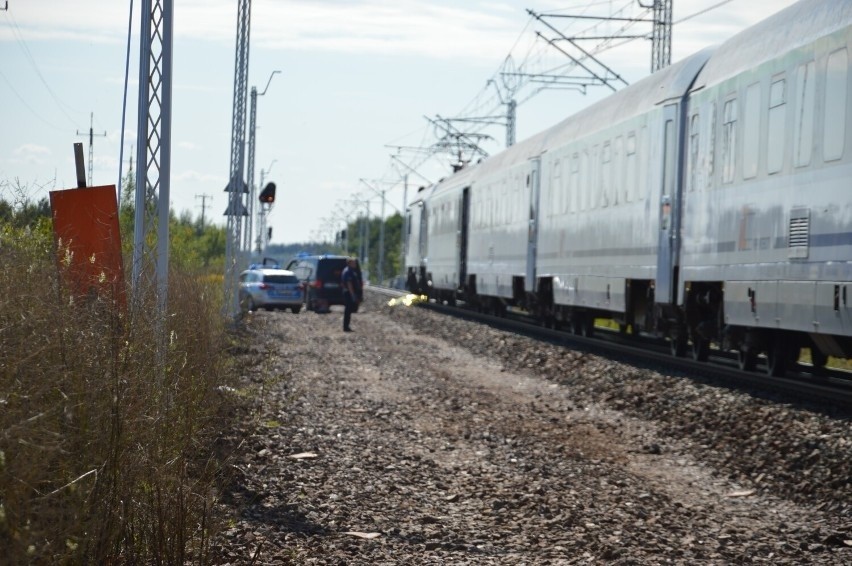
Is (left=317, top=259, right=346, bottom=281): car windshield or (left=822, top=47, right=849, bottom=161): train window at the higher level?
(left=822, top=47, right=849, bottom=161): train window

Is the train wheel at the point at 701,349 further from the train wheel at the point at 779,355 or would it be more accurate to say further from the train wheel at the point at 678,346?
the train wheel at the point at 779,355

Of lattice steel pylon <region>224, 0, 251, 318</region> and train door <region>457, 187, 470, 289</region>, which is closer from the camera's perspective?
lattice steel pylon <region>224, 0, 251, 318</region>

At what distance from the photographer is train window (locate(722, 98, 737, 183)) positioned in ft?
48.1

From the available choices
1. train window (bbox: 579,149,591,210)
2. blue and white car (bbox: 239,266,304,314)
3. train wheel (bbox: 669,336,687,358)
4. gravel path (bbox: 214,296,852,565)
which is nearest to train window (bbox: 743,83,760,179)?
gravel path (bbox: 214,296,852,565)

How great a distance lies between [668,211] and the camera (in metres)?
17.3

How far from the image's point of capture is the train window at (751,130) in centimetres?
1390

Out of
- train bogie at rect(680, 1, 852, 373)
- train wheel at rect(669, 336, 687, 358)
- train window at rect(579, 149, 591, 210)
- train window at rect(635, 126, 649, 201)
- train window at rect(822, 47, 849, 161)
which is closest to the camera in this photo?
train window at rect(822, 47, 849, 161)

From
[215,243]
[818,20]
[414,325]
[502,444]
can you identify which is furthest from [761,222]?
[215,243]

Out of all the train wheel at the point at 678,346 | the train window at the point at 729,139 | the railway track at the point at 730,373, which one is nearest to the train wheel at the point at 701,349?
the railway track at the point at 730,373

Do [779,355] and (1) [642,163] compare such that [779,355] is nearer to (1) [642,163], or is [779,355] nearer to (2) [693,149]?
(2) [693,149]

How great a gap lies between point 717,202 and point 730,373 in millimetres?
1996

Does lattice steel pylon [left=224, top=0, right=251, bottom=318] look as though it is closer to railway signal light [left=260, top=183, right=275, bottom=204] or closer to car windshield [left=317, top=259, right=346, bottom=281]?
railway signal light [left=260, top=183, right=275, bottom=204]

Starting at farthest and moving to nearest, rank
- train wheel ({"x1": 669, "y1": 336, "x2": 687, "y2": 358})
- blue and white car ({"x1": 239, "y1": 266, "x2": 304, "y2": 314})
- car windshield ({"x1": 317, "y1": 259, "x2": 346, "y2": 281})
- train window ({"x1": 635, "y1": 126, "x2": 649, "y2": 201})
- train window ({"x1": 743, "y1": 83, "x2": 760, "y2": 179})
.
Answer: car windshield ({"x1": 317, "y1": 259, "x2": 346, "y2": 281}) → blue and white car ({"x1": 239, "y1": 266, "x2": 304, "y2": 314}) → train window ({"x1": 635, "y1": 126, "x2": 649, "y2": 201}) → train wheel ({"x1": 669, "y1": 336, "x2": 687, "y2": 358}) → train window ({"x1": 743, "y1": 83, "x2": 760, "y2": 179})

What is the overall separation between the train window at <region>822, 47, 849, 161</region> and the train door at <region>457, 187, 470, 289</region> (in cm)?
2517
